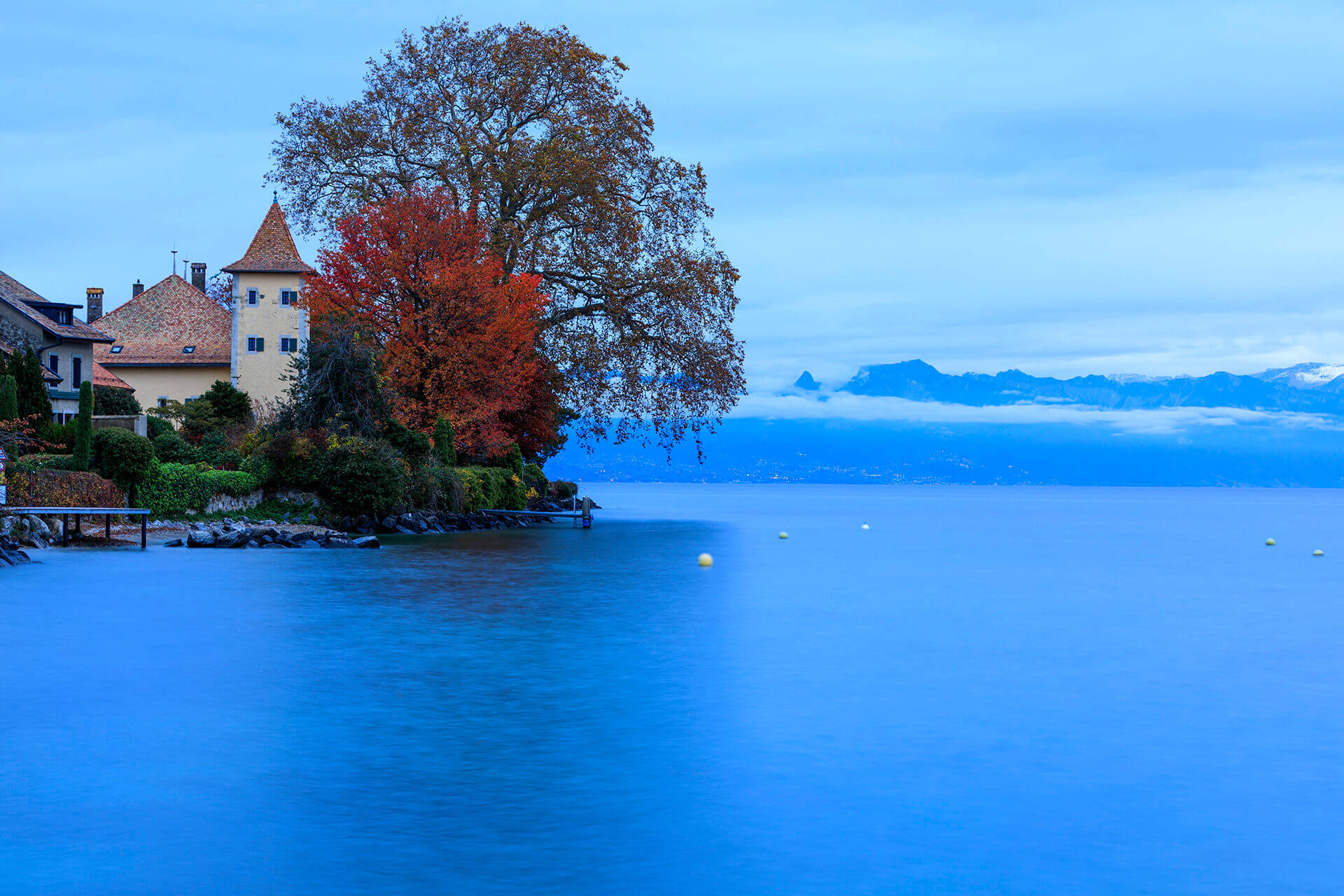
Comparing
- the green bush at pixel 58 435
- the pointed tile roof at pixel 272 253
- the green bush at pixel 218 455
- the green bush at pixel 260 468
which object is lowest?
the green bush at pixel 260 468

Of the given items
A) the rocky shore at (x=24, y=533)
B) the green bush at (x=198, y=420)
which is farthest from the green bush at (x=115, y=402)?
the rocky shore at (x=24, y=533)

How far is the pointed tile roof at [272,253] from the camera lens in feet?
204

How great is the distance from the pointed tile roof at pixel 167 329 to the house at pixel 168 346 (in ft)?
0.12

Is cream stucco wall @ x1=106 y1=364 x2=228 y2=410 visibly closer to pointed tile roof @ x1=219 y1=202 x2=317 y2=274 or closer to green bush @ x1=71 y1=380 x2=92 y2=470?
pointed tile roof @ x1=219 y1=202 x2=317 y2=274

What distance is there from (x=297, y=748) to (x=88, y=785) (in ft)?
5.84

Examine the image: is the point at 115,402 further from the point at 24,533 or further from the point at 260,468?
the point at 24,533

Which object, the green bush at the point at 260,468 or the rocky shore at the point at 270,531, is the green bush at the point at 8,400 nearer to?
the green bush at the point at 260,468

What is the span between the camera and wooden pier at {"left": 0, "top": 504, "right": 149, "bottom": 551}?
94.3 feet

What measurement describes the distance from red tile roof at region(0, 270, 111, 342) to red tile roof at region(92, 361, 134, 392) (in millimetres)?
1728

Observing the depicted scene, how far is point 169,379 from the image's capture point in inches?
2584

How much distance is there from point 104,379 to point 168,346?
19.6ft

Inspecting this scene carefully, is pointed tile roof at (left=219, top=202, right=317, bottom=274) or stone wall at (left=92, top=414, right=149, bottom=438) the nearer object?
stone wall at (left=92, top=414, right=149, bottom=438)

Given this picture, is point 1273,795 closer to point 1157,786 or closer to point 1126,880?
point 1157,786

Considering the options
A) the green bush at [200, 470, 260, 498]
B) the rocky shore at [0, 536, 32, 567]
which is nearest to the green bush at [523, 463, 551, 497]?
the green bush at [200, 470, 260, 498]
